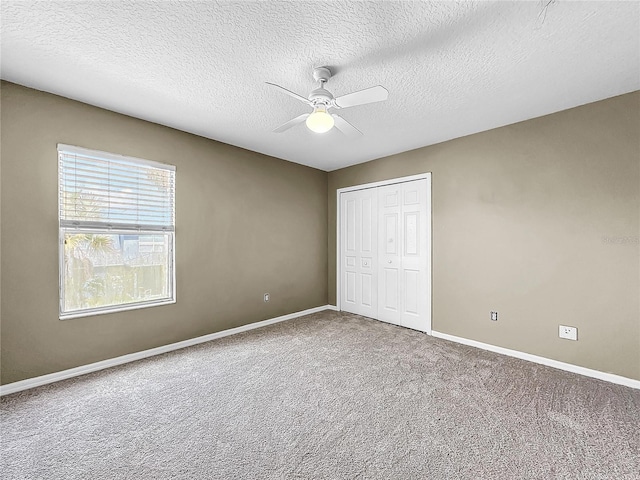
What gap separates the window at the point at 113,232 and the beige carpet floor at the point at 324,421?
0.74 meters

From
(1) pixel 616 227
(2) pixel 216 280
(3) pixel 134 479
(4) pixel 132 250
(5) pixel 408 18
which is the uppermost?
(5) pixel 408 18

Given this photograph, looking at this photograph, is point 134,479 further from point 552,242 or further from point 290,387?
point 552,242

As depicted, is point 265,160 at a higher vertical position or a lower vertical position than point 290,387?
higher

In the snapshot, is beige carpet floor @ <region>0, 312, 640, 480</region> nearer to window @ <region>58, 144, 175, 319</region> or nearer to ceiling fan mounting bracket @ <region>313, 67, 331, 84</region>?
window @ <region>58, 144, 175, 319</region>

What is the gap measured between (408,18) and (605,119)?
2.26 metres

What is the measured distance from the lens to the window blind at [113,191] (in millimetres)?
2640

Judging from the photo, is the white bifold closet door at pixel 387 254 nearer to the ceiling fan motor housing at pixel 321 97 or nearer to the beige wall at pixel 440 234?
the beige wall at pixel 440 234

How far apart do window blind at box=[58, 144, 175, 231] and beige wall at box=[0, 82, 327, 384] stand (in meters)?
0.09

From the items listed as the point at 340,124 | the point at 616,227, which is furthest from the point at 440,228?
the point at 340,124

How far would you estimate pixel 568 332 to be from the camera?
2771 millimetres

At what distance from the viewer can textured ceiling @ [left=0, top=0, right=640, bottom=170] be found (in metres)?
1.62

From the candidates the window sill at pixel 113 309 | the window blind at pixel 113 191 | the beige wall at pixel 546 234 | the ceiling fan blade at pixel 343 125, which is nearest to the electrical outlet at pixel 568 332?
the beige wall at pixel 546 234

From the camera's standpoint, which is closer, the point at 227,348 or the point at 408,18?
the point at 408,18

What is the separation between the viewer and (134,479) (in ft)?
4.97
